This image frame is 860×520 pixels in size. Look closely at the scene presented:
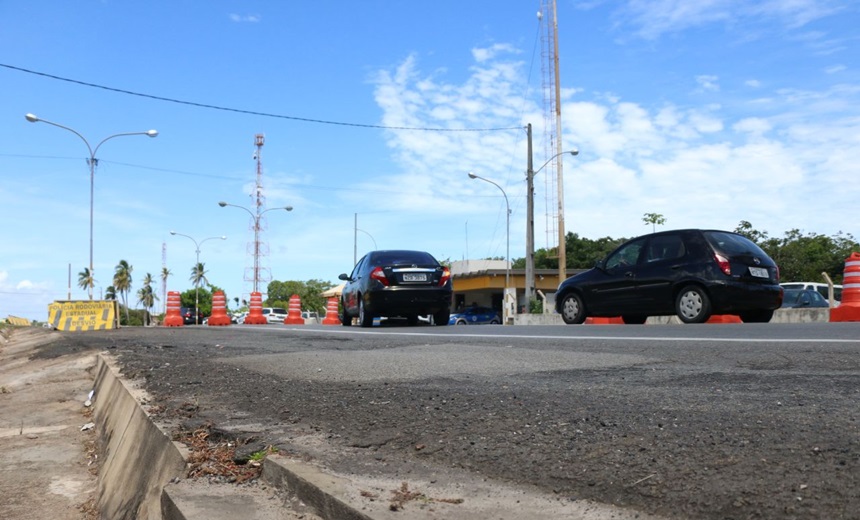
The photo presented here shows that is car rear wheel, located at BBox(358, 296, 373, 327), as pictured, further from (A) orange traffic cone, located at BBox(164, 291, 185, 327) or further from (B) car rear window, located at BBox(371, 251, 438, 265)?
(A) orange traffic cone, located at BBox(164, 291, 185, 327)

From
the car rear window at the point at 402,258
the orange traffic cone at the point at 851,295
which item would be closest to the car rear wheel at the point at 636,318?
A: the orange traffic cone at the point at 851,295

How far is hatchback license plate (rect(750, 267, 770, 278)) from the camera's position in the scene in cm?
1152

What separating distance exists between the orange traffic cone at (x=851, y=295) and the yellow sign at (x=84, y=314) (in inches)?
721

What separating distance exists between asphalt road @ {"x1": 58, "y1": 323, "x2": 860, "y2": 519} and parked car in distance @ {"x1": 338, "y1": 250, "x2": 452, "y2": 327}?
7828 mm

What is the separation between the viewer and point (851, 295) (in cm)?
1235

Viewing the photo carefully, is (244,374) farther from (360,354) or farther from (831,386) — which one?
(831,386)

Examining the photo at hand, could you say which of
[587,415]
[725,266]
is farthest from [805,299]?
[587,415]

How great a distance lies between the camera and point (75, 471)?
4.95 meters

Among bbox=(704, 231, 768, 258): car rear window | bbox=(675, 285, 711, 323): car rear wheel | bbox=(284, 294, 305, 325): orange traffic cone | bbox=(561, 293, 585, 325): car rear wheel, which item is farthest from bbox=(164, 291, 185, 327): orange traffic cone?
bbox=(704, 231, 768, 258): car rear window

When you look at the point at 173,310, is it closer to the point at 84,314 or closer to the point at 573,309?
the point at 84,314

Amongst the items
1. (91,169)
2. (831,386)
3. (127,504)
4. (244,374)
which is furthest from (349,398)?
(91,169)

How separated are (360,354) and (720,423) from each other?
4.73m

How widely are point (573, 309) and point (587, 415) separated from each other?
10954 millimetres

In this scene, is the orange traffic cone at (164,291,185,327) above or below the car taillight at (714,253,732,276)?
below
